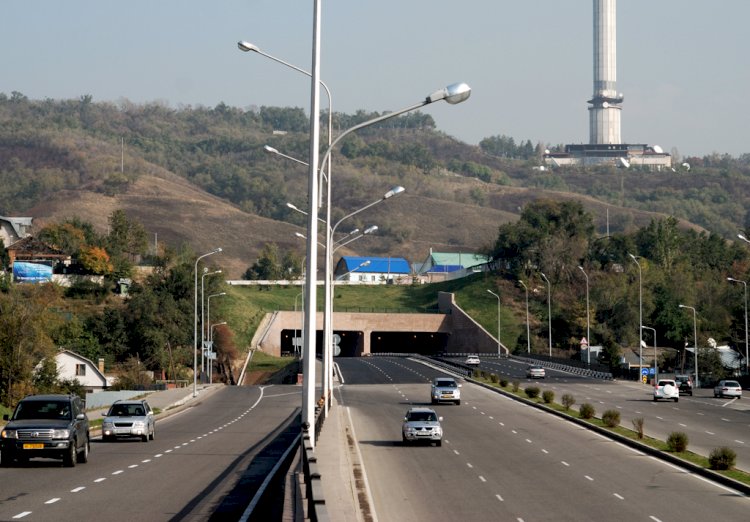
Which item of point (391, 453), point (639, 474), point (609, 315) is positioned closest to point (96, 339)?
point (609, 315)

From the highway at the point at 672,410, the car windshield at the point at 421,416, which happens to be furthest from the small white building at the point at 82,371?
the car windshield at the point at 421,416

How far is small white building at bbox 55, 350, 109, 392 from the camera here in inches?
3799

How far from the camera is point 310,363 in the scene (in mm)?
25453

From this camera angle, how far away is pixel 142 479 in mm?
27922

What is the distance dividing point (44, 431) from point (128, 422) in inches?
490

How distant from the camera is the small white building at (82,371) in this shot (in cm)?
9650

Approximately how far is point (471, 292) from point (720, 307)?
44929 millimetres

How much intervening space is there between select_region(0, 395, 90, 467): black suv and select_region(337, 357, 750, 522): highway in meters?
7.67

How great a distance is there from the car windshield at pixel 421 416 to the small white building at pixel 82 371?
58.5 m

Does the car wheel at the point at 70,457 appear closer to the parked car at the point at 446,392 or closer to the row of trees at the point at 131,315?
the parked car at the point at 446,392

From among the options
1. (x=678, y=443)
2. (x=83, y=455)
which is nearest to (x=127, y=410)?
(x=83, y=455)

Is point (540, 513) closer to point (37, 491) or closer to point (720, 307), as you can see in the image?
point (37, 491)

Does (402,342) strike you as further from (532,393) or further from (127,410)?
(127,410)

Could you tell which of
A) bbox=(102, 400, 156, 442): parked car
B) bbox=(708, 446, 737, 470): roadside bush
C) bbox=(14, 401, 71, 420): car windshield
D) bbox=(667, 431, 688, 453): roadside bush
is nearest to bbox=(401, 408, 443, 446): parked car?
bbox=(667, 431, 688, 453): roadside bush
